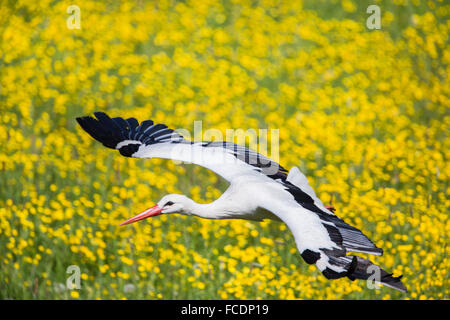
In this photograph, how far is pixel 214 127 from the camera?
7.98 metres

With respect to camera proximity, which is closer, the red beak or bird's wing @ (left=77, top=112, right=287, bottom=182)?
the red beak

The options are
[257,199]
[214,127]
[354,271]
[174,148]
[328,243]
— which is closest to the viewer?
[354,271]

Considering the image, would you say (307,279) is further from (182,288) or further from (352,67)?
(352,67)

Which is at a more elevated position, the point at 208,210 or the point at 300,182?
the point at 300,182

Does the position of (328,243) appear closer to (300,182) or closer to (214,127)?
(300,182)

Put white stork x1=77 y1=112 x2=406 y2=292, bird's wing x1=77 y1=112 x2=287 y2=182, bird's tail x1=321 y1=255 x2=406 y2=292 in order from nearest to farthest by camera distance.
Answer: bird's tail x1=321 y1=255 x2=406 y2=292 → white stork x1=77 y1=112 x2=406 y2=292 → bird's wing x1=77 y1=112 x2=287 y2=182

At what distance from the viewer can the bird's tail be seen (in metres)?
4.70

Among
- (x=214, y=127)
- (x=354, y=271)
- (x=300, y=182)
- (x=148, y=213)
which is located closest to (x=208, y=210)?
(x=148, y=213)

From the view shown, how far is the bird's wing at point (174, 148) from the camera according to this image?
6.06 meters

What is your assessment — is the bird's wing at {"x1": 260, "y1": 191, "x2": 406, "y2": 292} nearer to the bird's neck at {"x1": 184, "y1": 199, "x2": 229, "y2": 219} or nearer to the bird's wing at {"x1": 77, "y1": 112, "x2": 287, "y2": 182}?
the bird's neck at {"x1": 184, "y1": 199, "x2": 229, "y2": 219}

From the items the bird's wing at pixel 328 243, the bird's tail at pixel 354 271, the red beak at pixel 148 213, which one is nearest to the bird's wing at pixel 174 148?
the red beak at pixel 148 213

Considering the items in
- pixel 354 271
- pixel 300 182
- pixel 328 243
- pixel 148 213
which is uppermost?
pixel 300 182

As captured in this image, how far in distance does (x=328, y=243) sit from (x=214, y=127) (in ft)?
10.7

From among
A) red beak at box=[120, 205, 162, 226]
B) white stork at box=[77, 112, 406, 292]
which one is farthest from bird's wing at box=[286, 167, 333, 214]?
red beak at box=[120, 205, 162, 226]
